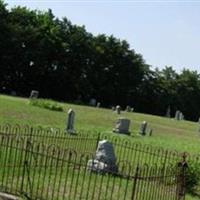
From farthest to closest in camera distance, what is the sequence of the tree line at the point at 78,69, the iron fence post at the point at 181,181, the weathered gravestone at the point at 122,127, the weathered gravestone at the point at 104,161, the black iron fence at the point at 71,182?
the tree line at the point at 78,69 → the weathered gravestone at the point at 122,127 → the weathered gravestone at the point at 104,161 → the iron fence post at the point at 181,181 → the black iron fence at the point at 71,182

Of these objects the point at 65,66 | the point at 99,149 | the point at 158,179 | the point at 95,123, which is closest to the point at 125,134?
the point at 95,123

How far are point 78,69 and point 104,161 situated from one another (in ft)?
186

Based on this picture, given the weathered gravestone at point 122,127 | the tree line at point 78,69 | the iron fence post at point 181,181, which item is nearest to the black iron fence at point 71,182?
the iron fence post at point 181,181

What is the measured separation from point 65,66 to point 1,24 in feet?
33.0

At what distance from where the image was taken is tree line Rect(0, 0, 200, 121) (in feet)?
211

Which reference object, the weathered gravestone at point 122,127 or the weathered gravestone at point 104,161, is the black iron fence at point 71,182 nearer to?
the weathered gravestone at point 104,161

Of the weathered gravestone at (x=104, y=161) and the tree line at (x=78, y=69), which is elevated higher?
the tree line at (x=78, y=69)

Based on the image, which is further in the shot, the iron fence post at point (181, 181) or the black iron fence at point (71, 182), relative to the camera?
the iron fence post at point (181, 181)

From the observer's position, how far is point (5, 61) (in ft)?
207

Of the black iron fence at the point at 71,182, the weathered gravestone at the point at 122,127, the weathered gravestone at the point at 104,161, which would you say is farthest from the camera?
the weathered gravestone at the point at 122,127

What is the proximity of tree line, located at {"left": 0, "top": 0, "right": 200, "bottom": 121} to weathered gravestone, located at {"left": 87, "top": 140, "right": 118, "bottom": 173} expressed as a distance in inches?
1842

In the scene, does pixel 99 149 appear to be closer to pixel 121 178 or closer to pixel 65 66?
pixel 121 178

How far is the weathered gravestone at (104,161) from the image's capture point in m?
15.1

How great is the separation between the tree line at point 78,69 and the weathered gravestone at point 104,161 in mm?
46774
